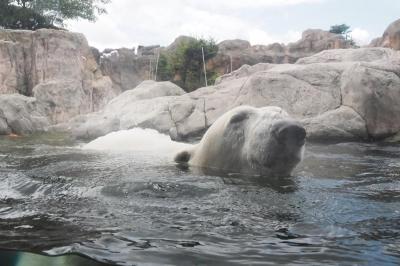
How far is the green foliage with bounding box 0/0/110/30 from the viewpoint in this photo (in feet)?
95.2

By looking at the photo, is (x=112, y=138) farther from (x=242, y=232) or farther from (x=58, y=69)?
(x=58, y=69)

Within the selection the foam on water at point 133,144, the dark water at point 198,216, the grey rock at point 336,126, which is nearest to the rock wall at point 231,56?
the grey rock at point 336,126

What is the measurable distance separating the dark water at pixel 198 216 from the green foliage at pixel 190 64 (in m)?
21.5

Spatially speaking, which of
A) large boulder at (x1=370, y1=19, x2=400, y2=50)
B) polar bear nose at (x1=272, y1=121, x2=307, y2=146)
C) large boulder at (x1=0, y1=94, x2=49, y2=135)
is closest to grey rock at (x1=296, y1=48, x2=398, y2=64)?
polar bear nose at (x1=272, y1=121, x2=307, y2=146)

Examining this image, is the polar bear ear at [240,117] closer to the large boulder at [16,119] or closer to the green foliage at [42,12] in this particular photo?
the large boulder at [16,119]

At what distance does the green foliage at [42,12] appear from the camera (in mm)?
29031

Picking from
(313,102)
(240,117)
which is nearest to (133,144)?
(240,117)

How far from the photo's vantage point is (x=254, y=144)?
411 cm

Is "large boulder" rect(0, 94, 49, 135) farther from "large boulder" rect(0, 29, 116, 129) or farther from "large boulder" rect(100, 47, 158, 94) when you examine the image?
"large boulder" rect(100, 47, 158, 94)

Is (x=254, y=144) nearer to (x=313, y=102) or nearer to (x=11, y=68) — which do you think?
(x=313, y=102)

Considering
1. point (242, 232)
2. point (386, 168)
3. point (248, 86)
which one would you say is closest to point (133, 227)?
point (242, 232)

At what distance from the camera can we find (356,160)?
5.63m

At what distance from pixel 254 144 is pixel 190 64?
72.9 feet

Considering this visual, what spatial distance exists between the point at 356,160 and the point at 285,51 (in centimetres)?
3101
